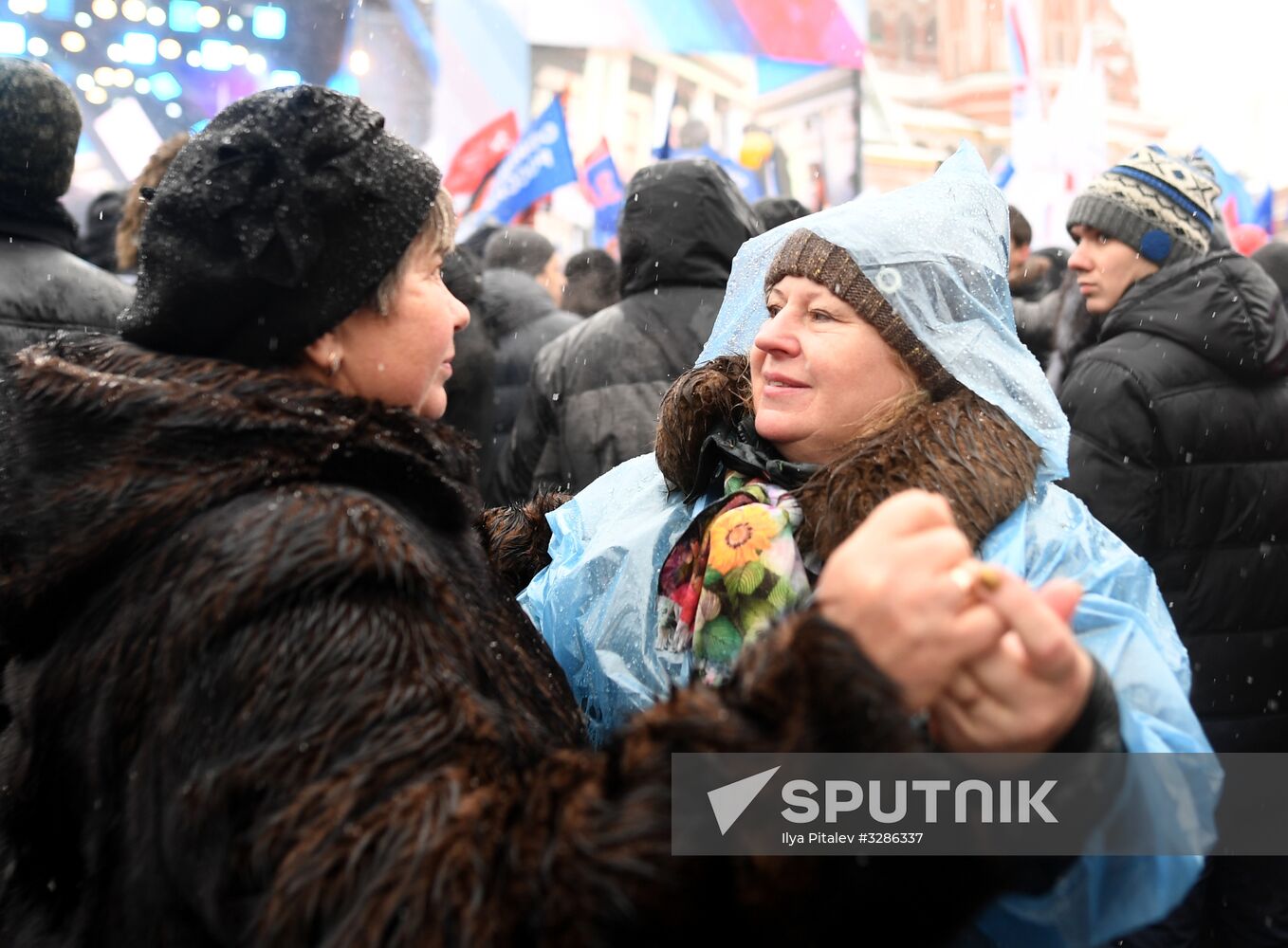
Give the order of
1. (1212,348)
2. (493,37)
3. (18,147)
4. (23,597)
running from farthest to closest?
(493,37)
(1212,348)
(18,147)
(23,597)

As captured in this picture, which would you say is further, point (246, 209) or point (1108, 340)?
point (1108, 340)

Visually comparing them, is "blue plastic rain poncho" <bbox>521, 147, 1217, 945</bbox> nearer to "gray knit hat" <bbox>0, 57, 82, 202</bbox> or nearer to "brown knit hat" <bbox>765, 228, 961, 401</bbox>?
"brown knit hat" <bbox>765, 228, 961, 401</bbox>

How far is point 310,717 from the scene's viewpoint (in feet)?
3.69

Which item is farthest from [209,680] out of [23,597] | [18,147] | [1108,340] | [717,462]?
[1108,340]

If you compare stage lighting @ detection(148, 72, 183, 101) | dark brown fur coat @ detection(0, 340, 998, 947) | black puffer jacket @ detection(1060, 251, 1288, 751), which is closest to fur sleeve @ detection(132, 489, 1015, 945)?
dark brown fur coat @ detection(0, 340, 998, 947)

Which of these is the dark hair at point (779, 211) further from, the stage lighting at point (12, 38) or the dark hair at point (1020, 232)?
the stage lighting at point (12, 38)

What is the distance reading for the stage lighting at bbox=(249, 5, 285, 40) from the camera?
33.9ft

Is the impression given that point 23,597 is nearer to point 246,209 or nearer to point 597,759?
point 246,209

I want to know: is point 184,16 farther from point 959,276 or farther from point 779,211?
point 959,276

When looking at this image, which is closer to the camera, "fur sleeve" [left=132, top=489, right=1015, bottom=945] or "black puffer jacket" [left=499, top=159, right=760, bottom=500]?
"fur sleeve" [left=132, top=489, right=1015, bottom=945]

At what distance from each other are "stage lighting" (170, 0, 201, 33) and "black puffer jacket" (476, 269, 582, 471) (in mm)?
6968

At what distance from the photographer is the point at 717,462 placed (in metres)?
2.01

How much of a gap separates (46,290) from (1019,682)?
2526 mm

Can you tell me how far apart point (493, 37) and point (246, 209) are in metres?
14.8
